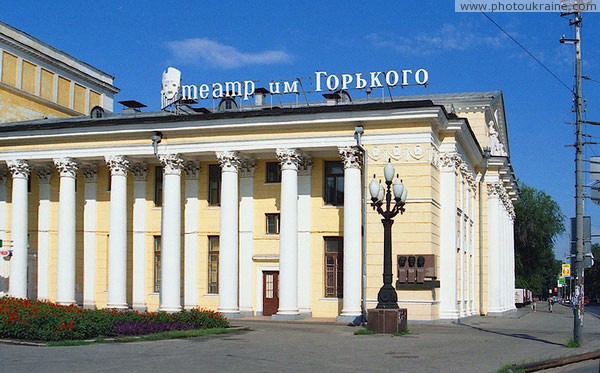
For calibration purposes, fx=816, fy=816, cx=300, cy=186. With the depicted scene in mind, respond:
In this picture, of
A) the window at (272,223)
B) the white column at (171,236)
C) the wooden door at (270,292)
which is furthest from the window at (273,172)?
the wooden door at (270,292)

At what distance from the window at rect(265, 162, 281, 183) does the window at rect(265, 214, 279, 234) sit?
1.64 m

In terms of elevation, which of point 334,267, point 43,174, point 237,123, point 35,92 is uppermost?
point 35,92

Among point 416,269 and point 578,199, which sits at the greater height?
point 578,199

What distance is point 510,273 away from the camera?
59.9 meters

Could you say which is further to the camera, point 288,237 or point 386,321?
point 288,237

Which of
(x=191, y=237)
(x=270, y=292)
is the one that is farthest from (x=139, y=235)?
(x=270, y=292)

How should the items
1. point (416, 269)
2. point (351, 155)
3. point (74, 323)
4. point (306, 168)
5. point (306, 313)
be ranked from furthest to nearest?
point (306, 168) → point (306, 313) → point (351, 155) → point (416, 269) → point (74, 323)

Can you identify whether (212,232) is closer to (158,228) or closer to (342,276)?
(158,228)

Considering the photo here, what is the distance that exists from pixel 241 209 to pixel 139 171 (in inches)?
224

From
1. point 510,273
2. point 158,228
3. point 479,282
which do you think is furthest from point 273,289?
point 510,273

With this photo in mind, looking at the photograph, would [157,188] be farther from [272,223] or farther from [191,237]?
[272,223]

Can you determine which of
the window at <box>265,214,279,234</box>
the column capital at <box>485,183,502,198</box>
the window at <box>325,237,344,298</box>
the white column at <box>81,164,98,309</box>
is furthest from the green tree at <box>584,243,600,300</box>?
the white column at <box>81,164,98,309</box>

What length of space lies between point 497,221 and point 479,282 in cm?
385

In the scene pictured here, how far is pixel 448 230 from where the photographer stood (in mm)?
36531
